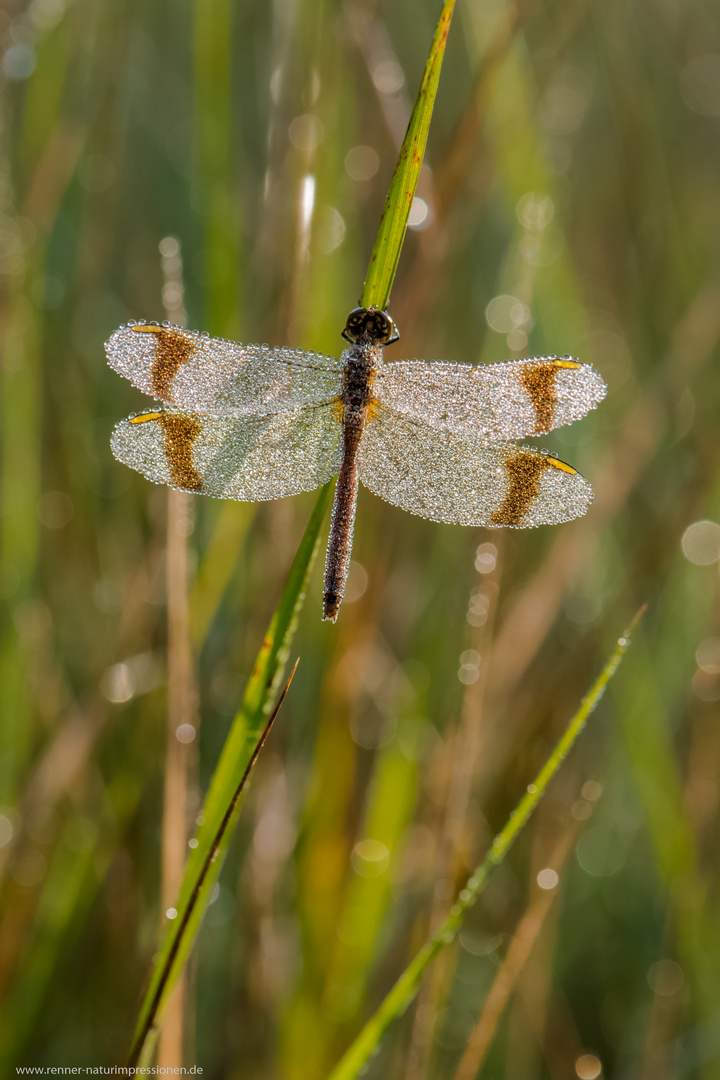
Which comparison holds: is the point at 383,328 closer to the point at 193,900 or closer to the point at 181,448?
the point at 181,448

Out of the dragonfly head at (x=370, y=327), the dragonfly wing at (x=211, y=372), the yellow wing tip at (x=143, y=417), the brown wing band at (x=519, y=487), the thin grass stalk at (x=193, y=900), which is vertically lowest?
the thin grass stalk at (x=193, y=900)

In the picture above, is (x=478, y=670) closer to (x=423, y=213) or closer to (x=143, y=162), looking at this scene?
(x=423, y=213)

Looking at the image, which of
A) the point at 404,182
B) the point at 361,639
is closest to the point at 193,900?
the point at 404,182

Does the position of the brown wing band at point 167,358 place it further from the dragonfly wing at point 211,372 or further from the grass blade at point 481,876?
the grass blade at point 481,876

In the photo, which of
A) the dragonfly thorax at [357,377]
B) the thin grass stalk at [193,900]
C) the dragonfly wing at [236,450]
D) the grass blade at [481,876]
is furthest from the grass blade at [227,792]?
the dragonfly thorax at [357,377]

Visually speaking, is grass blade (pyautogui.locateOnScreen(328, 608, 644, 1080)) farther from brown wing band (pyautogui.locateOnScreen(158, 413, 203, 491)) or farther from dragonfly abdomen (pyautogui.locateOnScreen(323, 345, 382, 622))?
brown wing band (pyautogui.locateOnScreen(158, 413, 203, 491))

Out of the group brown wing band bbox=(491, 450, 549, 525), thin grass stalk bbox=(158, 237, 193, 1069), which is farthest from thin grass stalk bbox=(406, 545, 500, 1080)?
thin grass stalk bbox=(158, 237, 193, 1069)

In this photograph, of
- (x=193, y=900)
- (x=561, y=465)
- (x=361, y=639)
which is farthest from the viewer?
(x=361, y=639)

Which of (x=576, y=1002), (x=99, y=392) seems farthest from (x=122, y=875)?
(x=99, y=392)
